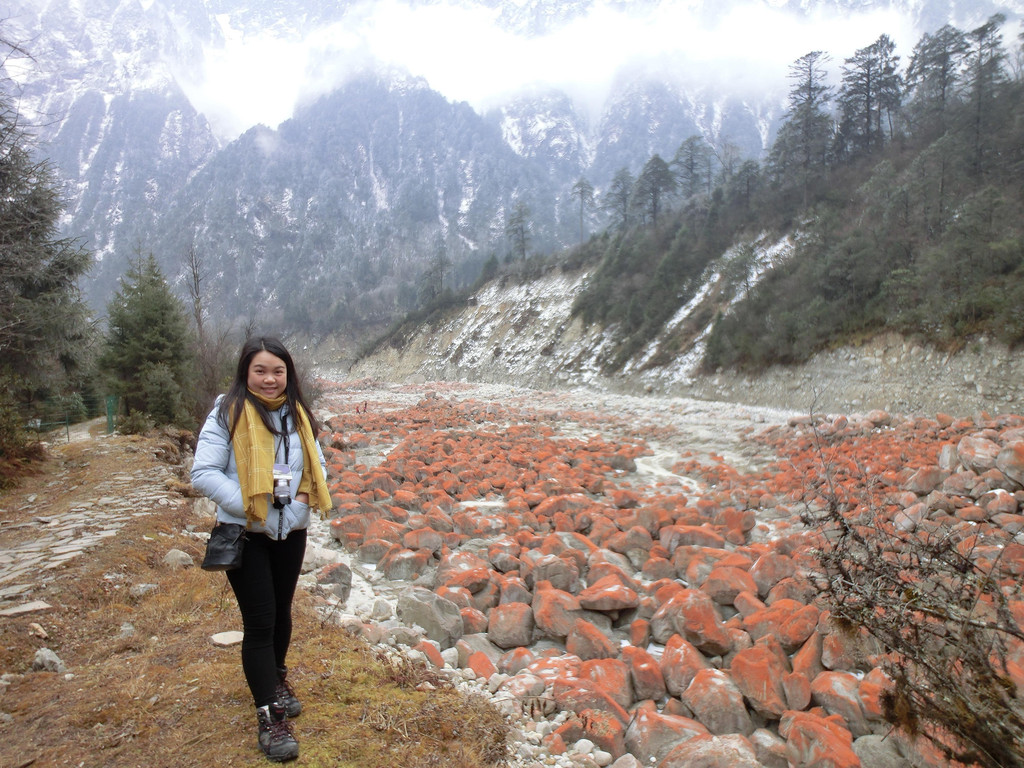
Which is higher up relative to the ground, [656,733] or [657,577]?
[656,733]

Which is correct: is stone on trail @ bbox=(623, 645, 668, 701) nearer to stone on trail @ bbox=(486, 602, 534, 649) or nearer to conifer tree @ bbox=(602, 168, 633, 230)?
stone on trail @ bbox=(486, 602, 534, 649)

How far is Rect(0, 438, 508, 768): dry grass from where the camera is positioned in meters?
2.34

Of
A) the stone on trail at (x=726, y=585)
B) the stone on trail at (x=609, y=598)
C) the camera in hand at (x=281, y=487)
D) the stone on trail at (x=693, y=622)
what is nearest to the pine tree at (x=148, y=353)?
the stone on trail at (x=609, y=598)

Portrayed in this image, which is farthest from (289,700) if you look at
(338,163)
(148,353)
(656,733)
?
(338,163)

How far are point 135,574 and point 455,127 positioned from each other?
160085 millimetres

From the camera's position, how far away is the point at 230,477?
2.43 metres

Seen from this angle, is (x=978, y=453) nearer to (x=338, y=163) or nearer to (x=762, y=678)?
(x=762, y=678)

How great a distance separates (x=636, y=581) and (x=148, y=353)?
13.6 m

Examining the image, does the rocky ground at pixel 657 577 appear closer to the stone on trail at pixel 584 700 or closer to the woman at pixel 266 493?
the stone on trail at pixel 584 700

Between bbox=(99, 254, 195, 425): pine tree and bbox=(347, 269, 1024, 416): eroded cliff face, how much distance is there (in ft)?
47.5

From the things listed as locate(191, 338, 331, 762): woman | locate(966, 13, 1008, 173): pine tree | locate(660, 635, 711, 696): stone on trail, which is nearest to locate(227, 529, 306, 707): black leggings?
locate(191, 338, 331, 762): woman

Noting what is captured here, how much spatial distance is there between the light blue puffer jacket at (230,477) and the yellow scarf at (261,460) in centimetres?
3

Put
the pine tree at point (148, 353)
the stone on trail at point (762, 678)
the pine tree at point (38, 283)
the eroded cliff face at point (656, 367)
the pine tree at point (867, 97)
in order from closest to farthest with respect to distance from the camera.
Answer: the stone on trail at point (762, 678), the pine tree at point (38, 283), the pine tree at point (148, 353), the eroded cliff face at point (656, 367), the pine tree at point (867, 97)

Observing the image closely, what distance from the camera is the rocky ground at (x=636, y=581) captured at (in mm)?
3193
